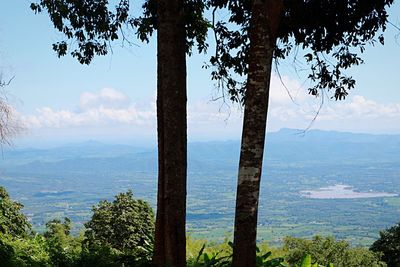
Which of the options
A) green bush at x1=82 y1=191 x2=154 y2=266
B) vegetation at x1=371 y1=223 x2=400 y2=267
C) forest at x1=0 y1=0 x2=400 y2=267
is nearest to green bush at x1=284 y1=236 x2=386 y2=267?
vegetation at x1=371 y1=223 x2=400 y2=267

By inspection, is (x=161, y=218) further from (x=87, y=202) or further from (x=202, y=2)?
(x=87, y=202)

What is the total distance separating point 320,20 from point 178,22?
2.09 m

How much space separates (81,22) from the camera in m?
8.30

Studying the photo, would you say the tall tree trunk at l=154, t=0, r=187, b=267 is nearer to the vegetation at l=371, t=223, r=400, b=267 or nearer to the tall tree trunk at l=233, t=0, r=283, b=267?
the tall tree trunk at l=233, t=0, r=283, b=267

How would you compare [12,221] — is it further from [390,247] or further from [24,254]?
[390,247]

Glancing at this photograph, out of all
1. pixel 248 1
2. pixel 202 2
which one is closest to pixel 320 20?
pixel 248 1

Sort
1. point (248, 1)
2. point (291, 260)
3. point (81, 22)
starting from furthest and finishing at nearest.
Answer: point (291, 260) → point (81, 22) → point (248, 1)

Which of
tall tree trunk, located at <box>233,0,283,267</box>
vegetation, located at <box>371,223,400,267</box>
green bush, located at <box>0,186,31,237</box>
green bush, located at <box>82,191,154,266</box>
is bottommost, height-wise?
vegetation, located at <box>371,223,400,267</box>

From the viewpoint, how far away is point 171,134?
5.73 m

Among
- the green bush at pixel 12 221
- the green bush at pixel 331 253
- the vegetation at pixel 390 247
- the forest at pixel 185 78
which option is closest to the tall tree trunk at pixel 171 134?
the forest at pixel 185 78

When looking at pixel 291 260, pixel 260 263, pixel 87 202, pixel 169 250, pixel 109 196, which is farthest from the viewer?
pixel 109 196

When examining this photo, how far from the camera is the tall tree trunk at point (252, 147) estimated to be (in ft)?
15.8

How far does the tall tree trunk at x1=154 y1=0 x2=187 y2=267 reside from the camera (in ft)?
18.8

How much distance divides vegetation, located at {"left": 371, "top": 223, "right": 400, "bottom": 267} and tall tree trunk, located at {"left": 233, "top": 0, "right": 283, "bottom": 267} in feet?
41.7
